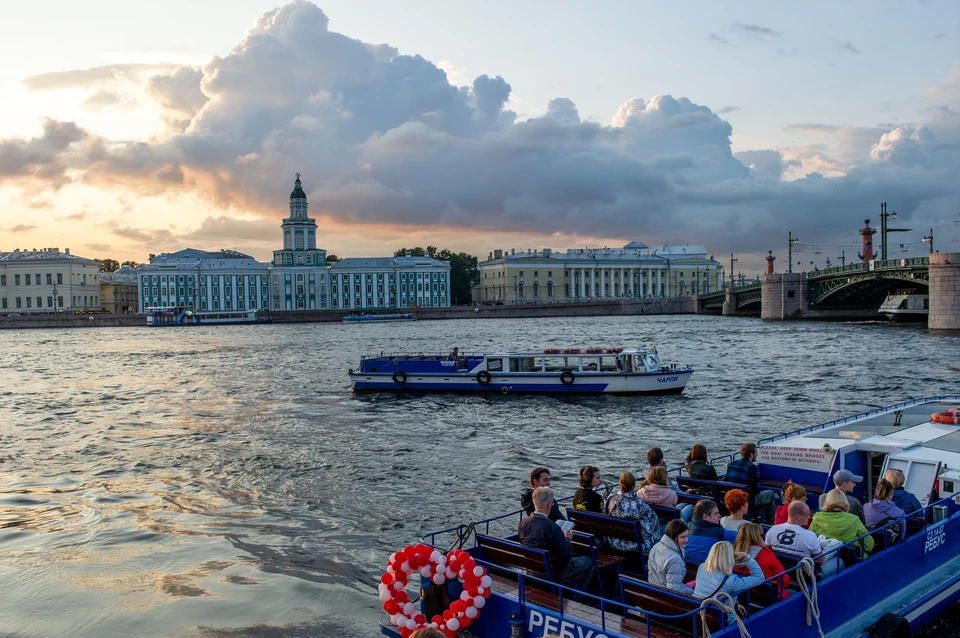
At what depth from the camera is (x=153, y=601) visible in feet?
28.7

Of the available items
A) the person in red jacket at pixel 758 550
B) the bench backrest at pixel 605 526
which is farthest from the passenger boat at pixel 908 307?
the person in red jacket at pixel 758 550

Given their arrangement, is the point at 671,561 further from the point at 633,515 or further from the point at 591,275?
the point at 591,275

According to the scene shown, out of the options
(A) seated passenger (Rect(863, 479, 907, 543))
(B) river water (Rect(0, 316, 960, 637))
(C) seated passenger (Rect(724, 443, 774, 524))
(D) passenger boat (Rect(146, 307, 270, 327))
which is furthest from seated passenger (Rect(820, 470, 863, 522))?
(D) passenger boat (Rect(146, 307, 270, 327))

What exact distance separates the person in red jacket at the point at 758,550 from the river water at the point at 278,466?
4.16 metres

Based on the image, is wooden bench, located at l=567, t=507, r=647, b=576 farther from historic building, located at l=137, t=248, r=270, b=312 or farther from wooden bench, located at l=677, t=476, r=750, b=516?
historic building, located at l=137, t=248, r=270, b=312

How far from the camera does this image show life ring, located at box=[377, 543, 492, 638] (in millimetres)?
5477

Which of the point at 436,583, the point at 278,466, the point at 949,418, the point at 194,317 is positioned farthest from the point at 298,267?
the point at 436,583

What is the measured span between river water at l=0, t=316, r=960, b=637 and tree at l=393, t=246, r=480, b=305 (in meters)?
90.7

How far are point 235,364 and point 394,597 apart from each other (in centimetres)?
3639

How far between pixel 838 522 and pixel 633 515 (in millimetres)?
1528

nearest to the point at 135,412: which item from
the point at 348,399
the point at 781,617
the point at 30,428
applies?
the point at 30,428

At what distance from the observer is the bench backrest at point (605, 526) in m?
6.18

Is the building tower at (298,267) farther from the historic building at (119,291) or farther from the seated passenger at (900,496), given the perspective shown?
the seated passenger at (900,496)

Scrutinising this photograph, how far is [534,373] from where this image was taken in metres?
25.9
